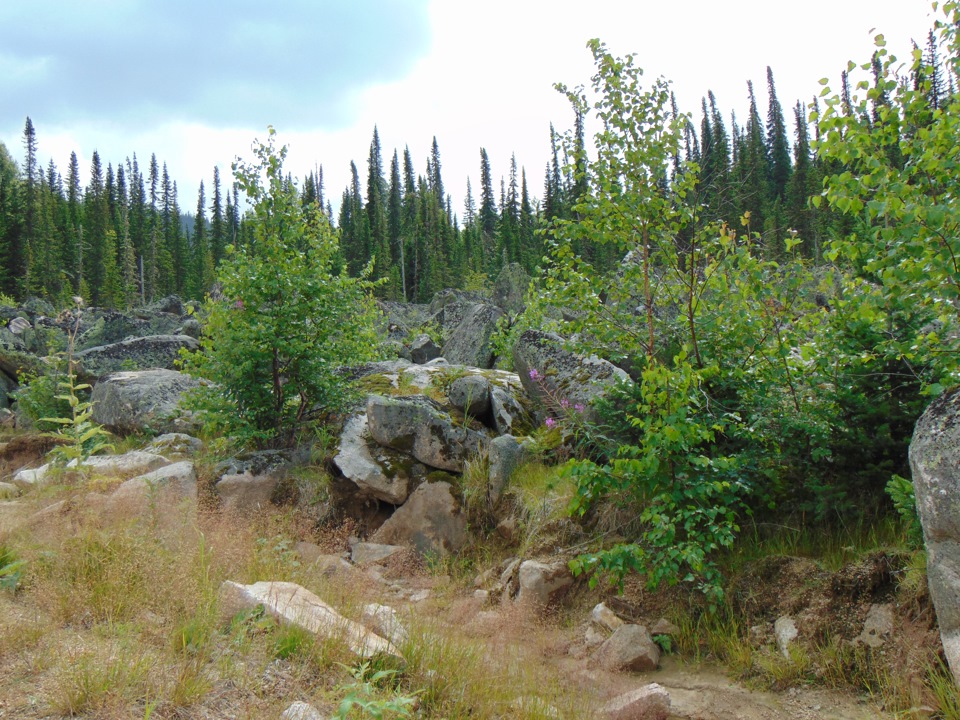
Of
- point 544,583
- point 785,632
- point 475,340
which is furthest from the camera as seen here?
point 475,340

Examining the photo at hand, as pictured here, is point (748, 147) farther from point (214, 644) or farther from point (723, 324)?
point (214, 644)

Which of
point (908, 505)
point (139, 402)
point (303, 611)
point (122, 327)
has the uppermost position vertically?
point (122, 327)

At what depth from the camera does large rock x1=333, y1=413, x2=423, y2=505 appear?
7.99 m

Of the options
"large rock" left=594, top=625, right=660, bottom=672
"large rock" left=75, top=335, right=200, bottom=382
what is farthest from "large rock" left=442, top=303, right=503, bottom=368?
"large rock" left=594, top=625, right=660, bottom=672

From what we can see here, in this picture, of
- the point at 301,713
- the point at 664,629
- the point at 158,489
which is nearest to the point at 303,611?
the point at 301,713

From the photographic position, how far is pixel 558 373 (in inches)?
307

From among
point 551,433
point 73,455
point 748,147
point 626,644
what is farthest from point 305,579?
point 748,147

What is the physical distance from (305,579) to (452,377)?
512 cm

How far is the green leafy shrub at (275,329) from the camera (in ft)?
27.6

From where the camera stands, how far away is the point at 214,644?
3.76m

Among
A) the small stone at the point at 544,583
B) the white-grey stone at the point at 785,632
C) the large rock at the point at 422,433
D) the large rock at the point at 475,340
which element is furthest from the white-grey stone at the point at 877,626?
the large rock at the point at 475,340

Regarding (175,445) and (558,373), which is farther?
(175,445)

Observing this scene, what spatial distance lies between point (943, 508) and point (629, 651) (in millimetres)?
2274

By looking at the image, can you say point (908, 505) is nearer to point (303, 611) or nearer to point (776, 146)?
point (303, 611)
